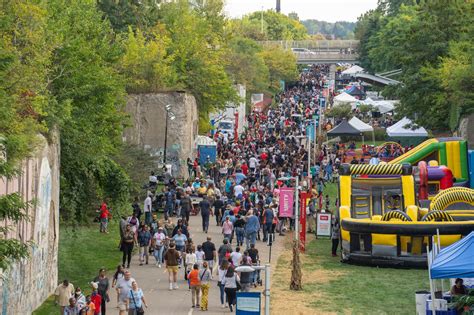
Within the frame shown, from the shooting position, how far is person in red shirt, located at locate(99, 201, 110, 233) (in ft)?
126

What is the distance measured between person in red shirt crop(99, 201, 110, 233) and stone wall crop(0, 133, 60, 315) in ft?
27.1

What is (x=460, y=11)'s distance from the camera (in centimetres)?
6200

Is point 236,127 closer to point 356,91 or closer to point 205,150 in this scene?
point 205,150

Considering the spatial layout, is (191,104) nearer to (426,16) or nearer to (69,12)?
(426,16)

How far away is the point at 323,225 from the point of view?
3912 cm

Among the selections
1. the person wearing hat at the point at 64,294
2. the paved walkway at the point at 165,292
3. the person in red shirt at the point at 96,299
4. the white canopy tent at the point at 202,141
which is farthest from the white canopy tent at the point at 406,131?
the person wearing hat at the point at 64,294

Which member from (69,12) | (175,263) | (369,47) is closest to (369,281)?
(175,263)

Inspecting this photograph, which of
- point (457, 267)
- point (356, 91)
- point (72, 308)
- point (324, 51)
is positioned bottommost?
point (72, 308)

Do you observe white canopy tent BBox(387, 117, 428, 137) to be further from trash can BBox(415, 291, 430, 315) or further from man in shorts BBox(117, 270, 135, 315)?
man in shorts BBox(117, 270, 135, 315)

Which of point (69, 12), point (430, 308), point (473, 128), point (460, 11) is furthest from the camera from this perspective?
point (460, 11)

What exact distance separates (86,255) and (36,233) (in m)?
8.12

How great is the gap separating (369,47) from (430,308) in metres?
113

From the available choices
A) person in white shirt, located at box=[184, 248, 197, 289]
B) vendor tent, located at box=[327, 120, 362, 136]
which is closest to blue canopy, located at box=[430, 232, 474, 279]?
person in white shirt, located at box=[184, 248, 197, 289]

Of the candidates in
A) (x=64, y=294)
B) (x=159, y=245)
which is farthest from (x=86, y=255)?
(x=64, y=294)
